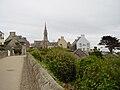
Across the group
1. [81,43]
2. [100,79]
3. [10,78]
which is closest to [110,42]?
[81,43]

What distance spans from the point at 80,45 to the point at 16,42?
75.2 ft

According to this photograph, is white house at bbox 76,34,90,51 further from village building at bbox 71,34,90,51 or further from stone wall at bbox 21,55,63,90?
stone wall at bbox 21,55,63,90

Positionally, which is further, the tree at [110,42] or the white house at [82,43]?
the white house at [82,43]

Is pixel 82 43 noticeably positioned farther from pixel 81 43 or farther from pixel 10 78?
pixel 10 78

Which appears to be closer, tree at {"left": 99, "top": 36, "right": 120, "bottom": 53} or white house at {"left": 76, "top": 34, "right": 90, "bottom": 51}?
tree at {"left": 99, "top": 36, "right": 120, "bottom": 53}

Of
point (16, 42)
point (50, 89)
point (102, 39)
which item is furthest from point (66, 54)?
point (16, 42)

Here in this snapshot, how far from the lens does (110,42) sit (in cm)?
6106

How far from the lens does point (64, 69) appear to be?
50.1ft

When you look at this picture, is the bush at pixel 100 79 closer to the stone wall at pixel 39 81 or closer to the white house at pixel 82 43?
the stone wall at pixel 39 81

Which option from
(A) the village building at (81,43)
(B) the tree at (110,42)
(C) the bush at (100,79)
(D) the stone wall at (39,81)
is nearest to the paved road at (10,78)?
(D) the stone wall at (39,81)

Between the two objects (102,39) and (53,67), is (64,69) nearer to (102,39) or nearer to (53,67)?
(53,67)

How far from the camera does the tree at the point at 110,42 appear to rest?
59.5 m

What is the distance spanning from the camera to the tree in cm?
5953

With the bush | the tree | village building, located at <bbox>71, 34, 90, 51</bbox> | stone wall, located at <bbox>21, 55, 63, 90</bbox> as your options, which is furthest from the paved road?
village building, located at <bbox>71, 34, 90, 51</bbox>
